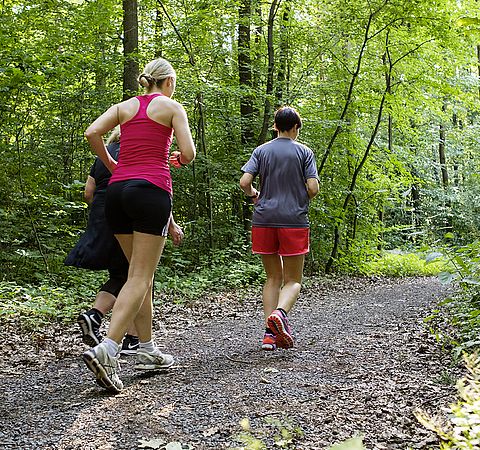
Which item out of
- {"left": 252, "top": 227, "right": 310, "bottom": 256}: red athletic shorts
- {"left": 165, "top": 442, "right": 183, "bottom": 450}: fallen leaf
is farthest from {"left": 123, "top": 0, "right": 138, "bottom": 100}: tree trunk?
{"left": 165, "top": 442, "right": 183, "bottom": 450}: fallen leaf

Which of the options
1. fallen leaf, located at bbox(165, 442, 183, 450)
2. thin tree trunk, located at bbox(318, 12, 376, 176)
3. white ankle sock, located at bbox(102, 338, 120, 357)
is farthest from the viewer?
thin tree trunk, located at bbox(318, 12, 376, 176)

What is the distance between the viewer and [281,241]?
18.4ft

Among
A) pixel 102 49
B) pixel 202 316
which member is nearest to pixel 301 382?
pixel 202 316

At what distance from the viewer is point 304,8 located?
1523 cm

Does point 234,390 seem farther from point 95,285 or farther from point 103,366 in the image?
point 95,285

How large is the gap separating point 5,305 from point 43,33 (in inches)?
289

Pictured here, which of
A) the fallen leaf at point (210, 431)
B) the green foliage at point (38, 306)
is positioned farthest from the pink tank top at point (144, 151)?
the green foliage at point (38, 306)

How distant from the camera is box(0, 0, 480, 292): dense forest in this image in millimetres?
11523

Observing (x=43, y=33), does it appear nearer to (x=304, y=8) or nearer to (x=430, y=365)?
(x=304, y=8)

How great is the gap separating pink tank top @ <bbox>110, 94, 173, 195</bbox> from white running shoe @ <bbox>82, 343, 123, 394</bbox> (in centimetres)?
119

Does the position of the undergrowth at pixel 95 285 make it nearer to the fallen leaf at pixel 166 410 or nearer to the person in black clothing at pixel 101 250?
the person in black clothing at pixel 101 250

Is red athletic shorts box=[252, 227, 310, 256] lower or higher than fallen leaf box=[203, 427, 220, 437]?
higher

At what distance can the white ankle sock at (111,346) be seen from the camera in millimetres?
3914

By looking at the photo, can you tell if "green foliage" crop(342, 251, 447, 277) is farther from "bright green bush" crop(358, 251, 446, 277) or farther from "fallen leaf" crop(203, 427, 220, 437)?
"fallen leaf" crop(203, 427, 220, 437)
